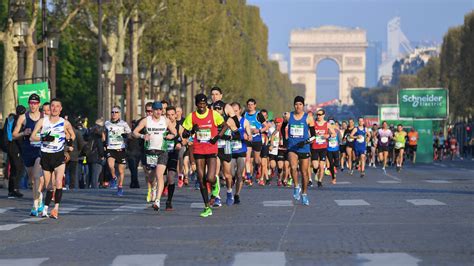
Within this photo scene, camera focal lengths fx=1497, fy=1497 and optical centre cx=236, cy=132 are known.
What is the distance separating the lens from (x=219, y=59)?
300 ft

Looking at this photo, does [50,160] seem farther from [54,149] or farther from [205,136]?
[205,136]

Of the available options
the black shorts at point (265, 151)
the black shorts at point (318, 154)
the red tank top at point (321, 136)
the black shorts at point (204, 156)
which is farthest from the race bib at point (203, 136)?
the black shorts at point (265, 151)

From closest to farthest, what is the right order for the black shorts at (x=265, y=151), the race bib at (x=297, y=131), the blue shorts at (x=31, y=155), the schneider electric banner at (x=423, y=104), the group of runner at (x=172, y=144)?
the group of runner at (x=172, y=144), the blue shorts at (x=31, y=155), the race bib at (x=297, y=131), the black shorts at (x=265, y=151), the schneider electric banner at (x=423, y=104)

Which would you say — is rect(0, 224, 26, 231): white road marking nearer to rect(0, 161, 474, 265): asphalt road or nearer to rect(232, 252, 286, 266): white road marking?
rect(0, 161, 474, 265): asphalt road

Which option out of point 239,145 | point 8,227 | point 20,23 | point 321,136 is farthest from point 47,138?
point 20,23

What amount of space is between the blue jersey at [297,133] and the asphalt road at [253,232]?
913 mm

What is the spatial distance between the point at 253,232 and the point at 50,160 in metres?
4.47

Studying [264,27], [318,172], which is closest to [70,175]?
[318,172]

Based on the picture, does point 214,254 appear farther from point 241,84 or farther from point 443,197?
point 241,84

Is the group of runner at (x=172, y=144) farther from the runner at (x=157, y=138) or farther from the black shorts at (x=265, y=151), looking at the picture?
the black shorts at (x=265, y=151)

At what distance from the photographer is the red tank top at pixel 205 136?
21.5 m

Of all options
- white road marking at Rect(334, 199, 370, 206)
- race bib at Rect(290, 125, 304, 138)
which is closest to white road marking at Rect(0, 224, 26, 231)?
race bib at Rect(290, 125, 304, 138)

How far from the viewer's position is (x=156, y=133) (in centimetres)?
2333

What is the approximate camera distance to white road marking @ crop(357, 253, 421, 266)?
1336 cm
